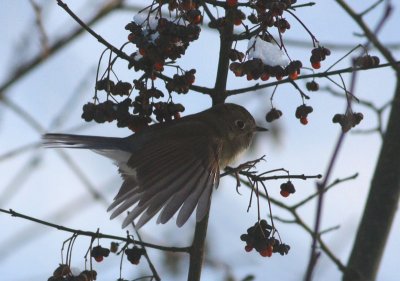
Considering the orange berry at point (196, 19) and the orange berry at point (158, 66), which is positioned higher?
the orange berry at point (196, 19)

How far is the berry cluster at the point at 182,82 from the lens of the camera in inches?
136

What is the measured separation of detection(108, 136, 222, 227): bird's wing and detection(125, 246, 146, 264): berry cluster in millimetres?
142

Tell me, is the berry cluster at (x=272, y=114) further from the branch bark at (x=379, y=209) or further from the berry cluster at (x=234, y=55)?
the branch bark at (x=379, y=209)

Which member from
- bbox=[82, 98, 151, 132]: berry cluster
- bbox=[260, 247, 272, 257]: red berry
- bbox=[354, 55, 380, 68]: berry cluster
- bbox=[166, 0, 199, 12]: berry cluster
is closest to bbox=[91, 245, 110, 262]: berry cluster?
bbox=[82, 98, 151, 132]: berry cluster

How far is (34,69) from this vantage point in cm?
636

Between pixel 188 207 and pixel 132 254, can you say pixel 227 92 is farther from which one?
pixel 132 254

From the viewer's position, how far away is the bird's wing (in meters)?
3.46

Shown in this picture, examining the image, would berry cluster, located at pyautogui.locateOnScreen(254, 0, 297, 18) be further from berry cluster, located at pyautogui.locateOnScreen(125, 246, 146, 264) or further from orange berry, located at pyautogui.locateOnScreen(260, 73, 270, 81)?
berry cluster, located at pyautogui.locateOnScreen(125, 246, 146, 264)

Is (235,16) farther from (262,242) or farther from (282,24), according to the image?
(262,242)

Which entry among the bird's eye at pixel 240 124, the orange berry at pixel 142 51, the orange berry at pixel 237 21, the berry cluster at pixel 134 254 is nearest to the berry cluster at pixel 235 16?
the orange berry at pixel 237 21

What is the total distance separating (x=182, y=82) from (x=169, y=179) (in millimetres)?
567

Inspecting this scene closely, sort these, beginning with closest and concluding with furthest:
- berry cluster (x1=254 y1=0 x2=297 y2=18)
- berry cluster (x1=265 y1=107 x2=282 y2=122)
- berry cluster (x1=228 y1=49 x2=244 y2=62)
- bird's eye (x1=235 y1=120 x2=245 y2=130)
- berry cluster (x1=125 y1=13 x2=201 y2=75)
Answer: berry cluster (x1=254 y1=0 x2=297 y2=18), berry cluster (x1=125 y1=13 x2=201 y2=75), berry cluster (x1=228 y1=49 x2=244 y2=62), berry cluster (x1=265 y1=107 x2=282 y2=122), bird's eye (x1=235 y1=120 x2=245 y2=130)

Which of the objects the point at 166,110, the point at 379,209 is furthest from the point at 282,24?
the point at 379,209

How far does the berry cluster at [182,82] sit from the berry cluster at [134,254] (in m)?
0.71
